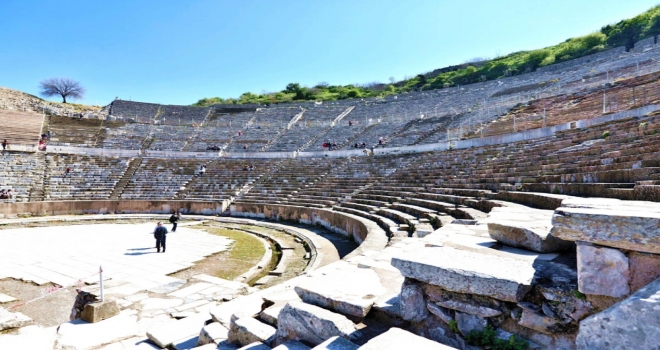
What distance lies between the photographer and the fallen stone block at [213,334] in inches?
137

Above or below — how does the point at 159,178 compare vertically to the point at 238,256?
above

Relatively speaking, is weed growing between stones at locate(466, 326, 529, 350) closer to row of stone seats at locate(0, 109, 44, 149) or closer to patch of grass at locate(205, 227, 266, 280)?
patch of grass at locate(205, 227, 266, 280)

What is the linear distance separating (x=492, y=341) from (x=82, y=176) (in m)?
28.2

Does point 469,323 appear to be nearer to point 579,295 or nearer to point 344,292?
point 579,295

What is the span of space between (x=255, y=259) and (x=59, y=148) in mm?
24711

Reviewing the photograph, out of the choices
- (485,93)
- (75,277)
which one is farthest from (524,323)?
→ (485,93)

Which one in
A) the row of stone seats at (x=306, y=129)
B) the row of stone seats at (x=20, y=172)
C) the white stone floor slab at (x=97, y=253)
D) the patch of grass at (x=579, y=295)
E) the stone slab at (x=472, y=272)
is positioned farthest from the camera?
the row of stone seats at (x=306, y=129)

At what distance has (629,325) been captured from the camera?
5.71 ft

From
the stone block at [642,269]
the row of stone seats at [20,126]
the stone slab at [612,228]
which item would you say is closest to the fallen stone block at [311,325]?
the stone slab at [612,228]

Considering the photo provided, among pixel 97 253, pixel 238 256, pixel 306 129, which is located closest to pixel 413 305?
pixel 238 256

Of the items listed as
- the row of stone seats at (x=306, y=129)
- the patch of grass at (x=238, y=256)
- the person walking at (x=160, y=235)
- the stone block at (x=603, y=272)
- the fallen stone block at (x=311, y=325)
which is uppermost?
the row of stone seats at (x=306, y=129)

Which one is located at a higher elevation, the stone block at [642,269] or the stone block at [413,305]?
the stone block at [642,269]

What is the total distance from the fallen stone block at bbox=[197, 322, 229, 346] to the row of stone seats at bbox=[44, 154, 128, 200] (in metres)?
22.5

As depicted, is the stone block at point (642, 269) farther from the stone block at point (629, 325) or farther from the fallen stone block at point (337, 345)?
the fallen stone block at point (337, 345)
